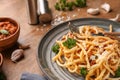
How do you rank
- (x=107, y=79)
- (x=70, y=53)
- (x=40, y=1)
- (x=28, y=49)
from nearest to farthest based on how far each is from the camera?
(x=107, y=79) → (x=70, y=53) → (x=28, y=49) → (x=40, y=1)

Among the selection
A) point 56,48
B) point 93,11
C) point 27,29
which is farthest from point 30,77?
point 93,11

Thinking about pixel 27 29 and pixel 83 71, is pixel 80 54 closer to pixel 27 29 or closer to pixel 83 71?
pixel 83 71

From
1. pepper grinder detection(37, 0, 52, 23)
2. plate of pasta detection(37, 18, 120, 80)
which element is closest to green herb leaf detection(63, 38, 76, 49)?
plate of pasta detection(37, 18, 120, 80)

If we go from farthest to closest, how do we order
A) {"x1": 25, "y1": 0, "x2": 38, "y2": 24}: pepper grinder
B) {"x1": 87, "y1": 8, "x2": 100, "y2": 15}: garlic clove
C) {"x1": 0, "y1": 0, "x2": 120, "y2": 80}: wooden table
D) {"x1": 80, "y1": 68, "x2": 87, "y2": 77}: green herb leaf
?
{"x1": 87, "y1": 8, "x2": 100, "y2": 15}: garlic clove
{"x1": 25, "y1": 0, "x2": 38, "y2": 24}: pepper grinder
{"x1": 0, "y1": 0, "x2": 120, "y2": 80}: wooden table
{"x1": 80, "y1": 68, "x2": 87, "y2": 77}: green herb leaf

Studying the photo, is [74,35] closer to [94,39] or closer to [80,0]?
[94,39]

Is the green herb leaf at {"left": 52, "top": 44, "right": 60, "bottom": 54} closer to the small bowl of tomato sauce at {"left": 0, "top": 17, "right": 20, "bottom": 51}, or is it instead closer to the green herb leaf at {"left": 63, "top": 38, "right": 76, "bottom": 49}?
the green herb leaf at {"left": 63, "top": 38, "right": 76, "bottom": 49}

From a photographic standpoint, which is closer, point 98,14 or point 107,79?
point 107,79

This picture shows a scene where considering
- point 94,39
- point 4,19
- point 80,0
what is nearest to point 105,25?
point 94,39
